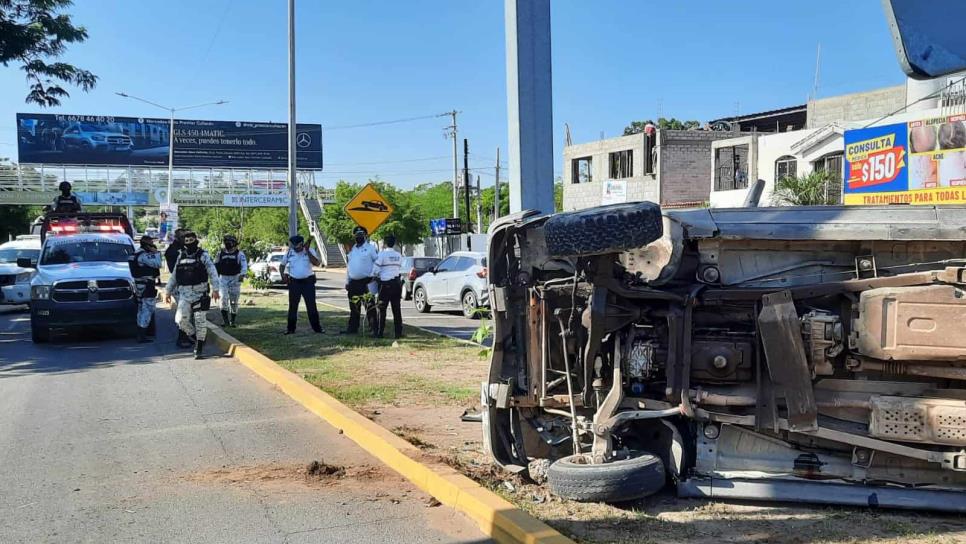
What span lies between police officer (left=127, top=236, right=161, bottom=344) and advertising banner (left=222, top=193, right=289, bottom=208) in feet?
134

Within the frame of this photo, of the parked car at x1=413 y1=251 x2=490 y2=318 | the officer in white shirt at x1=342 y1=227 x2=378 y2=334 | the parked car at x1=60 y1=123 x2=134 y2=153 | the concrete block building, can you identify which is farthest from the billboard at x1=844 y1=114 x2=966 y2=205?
the parked car at x1=60 y1=123 x2=134 y2=153

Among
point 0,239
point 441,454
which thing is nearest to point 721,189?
point 441,454

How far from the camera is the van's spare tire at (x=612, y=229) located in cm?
462

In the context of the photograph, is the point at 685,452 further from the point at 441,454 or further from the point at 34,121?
the point at 34,121

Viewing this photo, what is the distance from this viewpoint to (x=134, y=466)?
6109 millimetres

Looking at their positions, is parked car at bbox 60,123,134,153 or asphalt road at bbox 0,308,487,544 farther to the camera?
parked car at bbox 60,123,134,153

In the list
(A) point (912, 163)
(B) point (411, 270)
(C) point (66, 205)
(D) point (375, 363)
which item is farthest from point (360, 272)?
(A) point (912, 163)

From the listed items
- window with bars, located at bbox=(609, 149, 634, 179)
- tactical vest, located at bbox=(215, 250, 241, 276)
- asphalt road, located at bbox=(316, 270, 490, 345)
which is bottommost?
asphalt road, located at bbox=(316, 270, 490, 345)

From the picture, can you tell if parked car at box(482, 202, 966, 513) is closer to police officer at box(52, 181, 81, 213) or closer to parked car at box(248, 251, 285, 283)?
police officer at box(52, 181, 81, 213)

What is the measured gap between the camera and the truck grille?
13.0m

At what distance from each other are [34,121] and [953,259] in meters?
64.7

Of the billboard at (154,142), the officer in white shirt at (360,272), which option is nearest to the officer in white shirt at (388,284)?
the officer in white shirt at (360,272)

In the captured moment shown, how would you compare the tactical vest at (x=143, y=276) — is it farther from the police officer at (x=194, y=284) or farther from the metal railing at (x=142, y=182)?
the metal railing at (x=142, y=182)

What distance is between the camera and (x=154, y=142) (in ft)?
203
